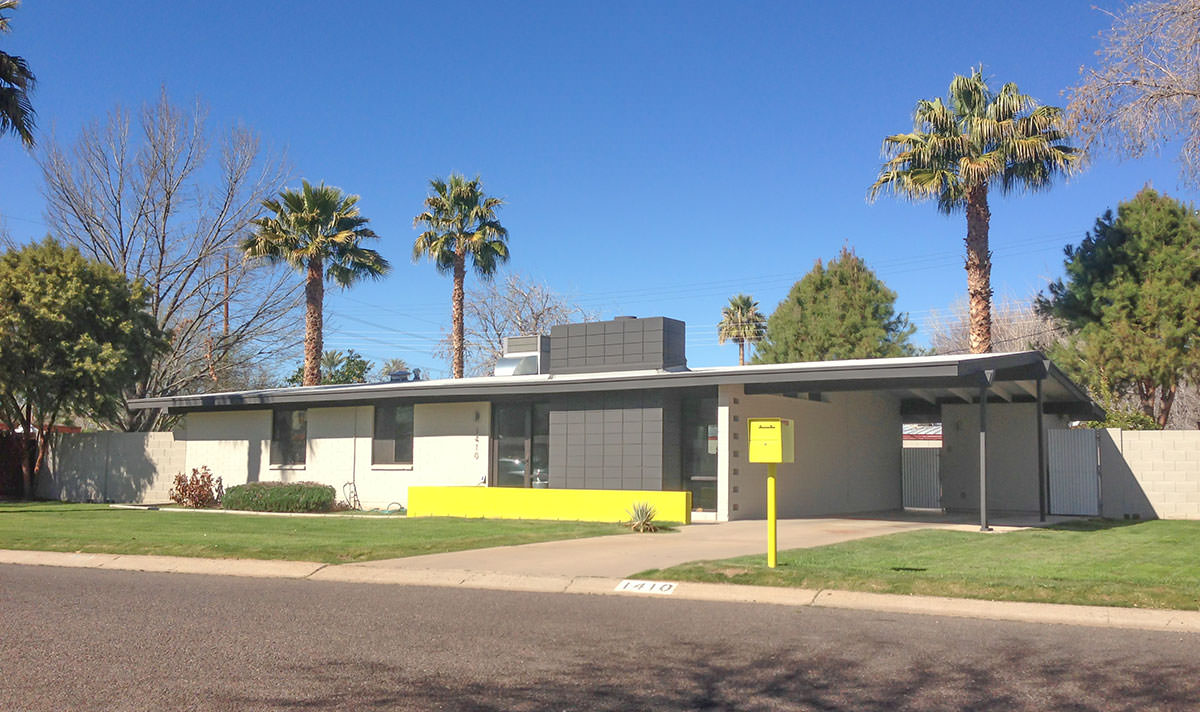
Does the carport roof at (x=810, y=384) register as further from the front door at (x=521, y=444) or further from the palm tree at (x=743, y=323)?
the palm tree at (x=743, y=323)

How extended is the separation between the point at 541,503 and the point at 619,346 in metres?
3.98

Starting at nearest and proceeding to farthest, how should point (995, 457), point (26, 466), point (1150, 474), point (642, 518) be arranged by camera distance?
1. point (642, 518)
2. point (1150, 474)
3. point (995, 457)
4. point (26, 466)

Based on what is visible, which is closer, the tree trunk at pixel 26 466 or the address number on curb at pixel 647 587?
the address number on curb at pixel 647 587

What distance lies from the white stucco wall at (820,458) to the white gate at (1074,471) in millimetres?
4238

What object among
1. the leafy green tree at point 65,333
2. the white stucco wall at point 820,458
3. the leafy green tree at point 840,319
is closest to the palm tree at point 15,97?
→ the leafy green tree at point 65,333

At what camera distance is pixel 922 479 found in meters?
28.0

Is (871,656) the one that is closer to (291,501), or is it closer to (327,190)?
(291,501)

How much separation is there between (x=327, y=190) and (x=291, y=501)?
11.7m

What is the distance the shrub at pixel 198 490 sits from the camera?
26797 mm

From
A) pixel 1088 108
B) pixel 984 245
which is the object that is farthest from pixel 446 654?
pixel 984 245

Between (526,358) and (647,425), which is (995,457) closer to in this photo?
(647,425)

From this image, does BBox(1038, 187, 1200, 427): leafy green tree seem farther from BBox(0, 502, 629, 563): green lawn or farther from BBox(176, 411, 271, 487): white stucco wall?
BBox(176, 411, 271, 487): white stucco wall

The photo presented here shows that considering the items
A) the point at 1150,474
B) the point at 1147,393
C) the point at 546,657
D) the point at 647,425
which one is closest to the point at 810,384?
the point at 647,425

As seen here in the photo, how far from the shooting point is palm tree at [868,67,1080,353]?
28266mm
